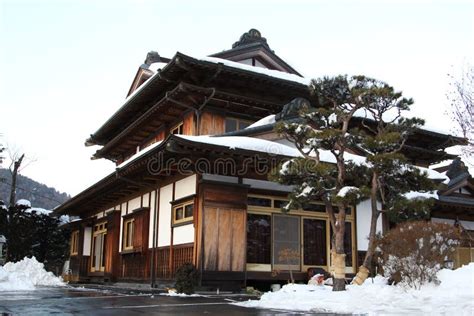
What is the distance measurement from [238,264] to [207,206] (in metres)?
1.77

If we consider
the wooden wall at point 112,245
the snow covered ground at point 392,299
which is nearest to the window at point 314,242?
the snow covered ground at point 392,299

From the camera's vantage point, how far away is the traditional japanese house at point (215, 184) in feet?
41.8

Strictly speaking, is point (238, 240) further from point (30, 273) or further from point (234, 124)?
point (30, 273)

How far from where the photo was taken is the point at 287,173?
10.9 meters

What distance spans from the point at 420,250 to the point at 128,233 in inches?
468

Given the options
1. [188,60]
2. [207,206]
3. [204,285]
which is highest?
[188,60]

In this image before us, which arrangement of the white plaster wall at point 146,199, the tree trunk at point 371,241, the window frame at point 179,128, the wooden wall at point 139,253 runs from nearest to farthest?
the tree trunk at point 371,241 < the wooden wall at point 139,253 < the window frame at point 179,128 < the white plaster wall at point 146,199

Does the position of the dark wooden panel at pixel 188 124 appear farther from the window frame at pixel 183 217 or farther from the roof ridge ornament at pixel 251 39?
the roof ridge ornament at pixel 251 39

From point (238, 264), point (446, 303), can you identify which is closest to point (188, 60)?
point (238, 264)

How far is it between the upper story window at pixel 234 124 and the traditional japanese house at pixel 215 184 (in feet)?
0.11

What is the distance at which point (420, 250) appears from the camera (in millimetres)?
8734

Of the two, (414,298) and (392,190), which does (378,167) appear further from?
(414,298)

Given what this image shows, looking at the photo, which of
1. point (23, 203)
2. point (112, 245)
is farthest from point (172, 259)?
point (23, 203)

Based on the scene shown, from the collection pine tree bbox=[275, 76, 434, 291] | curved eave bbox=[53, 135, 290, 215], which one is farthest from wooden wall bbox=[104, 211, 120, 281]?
pine tree bbox=[275, 76, 434, 291]
